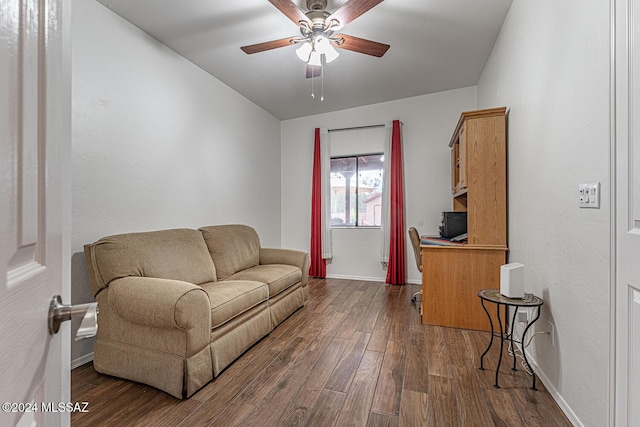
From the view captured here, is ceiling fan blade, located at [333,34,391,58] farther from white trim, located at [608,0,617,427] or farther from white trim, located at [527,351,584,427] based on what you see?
white trim, located at [527,351,584,427]

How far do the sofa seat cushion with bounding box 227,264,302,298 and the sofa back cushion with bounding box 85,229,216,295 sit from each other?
0.33 meters

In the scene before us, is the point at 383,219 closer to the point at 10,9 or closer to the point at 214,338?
the point at 214,338

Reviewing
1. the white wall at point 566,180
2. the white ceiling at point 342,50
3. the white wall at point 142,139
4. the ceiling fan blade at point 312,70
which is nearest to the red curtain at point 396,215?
the white ceiling at point 342,50

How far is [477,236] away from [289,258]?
2.00 metres

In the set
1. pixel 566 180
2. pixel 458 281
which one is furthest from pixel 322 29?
pixel 458 281

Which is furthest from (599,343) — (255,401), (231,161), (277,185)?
(277,185)

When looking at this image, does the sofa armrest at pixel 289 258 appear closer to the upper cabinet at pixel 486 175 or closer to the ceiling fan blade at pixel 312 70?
the upper cabinet at pixel 486 175

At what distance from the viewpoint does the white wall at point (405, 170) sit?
421cm

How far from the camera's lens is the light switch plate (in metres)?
1.31

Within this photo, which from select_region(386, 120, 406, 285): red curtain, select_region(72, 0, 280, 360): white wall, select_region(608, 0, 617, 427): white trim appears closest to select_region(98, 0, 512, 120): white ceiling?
select_region(72, 0, 280, 360): white wall

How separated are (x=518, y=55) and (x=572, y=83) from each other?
3.29 feet

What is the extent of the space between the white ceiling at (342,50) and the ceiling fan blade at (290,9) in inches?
14.2

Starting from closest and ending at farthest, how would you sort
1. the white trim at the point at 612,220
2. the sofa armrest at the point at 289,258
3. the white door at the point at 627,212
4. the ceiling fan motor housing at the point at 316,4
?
the white door at the point at 627,212
the white trim at the point at 612,220
the ceiling fan motor housing at the point at 316,4
the sofa armrest at the point at 289,258

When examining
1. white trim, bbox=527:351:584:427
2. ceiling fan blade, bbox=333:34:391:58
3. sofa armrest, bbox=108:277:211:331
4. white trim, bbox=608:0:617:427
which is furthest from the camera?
ceiling fan blade, bbox=333:34:391:58
